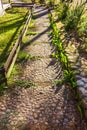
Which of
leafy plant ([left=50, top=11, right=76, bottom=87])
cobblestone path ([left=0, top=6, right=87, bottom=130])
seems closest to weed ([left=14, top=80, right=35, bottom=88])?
cobblestone path ([left=0, top=6, right=87, bottom=130])

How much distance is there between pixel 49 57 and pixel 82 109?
3.36 metres

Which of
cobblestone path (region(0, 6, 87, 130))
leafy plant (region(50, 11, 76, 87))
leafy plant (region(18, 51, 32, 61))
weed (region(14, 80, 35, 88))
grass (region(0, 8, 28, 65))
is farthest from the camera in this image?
grass (region(0, 8, 28, 65))

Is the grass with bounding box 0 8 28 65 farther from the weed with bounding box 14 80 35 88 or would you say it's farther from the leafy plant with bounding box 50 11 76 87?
the leafy plant with bounding box 50 11 76 87

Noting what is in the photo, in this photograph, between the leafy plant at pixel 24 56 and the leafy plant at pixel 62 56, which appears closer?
the leafy plant at pixel 62 56

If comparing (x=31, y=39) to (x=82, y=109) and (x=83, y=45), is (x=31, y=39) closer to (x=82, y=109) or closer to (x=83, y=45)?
(x=83, y=45)

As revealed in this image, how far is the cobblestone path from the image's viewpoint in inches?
176

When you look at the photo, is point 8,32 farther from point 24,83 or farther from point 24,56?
point 24,83

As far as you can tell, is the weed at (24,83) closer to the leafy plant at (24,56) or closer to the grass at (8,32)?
the grass at (8,32)

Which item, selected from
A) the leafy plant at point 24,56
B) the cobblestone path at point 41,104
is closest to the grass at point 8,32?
the leafy plant at point 24,56

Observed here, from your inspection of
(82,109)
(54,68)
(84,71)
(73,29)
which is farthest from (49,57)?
(73,29)

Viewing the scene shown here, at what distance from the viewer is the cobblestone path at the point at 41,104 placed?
14.6 ft

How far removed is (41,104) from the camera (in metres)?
5.11

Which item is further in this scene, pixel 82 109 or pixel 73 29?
pixel 73 29

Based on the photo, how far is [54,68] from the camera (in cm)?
700
